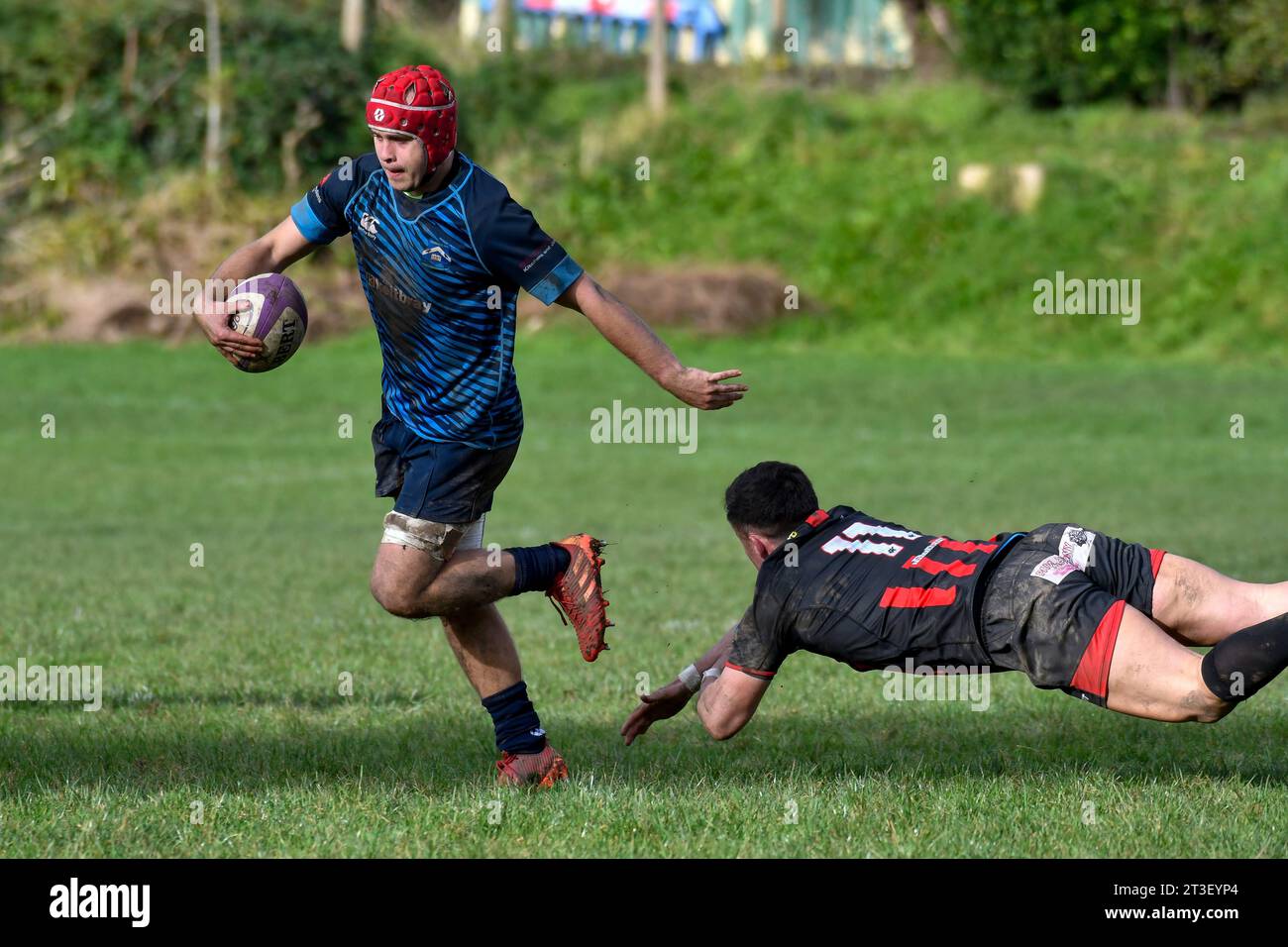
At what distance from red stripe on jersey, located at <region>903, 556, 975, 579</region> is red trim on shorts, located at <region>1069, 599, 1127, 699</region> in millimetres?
445

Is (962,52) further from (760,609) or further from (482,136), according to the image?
(760,609)

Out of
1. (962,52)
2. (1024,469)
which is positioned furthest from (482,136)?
(1024,469)

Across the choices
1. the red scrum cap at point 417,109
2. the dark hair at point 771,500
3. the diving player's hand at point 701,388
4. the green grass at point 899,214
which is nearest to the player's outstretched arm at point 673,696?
the dark hair at point 771,500

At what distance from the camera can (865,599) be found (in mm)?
5465

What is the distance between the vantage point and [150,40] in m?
33.8

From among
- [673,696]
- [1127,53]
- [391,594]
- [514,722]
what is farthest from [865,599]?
[1127,53]

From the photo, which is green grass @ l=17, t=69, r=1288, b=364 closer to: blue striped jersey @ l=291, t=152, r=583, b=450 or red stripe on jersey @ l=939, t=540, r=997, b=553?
red stripe on jersey @ l=939, t=540, r=997, b=553

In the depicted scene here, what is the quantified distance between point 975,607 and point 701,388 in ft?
3.66

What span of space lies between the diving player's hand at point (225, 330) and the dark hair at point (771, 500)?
71.1 inches

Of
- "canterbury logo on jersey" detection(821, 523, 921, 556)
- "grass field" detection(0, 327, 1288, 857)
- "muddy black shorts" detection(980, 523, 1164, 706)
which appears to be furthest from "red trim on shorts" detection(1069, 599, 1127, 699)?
"canterbury logo on jersey" detection(821, 523, 921, 556)

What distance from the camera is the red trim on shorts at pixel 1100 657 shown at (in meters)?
5.14

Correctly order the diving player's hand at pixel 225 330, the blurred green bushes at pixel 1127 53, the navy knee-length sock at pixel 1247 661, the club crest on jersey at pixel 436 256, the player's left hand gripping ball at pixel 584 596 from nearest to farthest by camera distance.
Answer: the navy knee-length sock at pixel 1247 661 < the club crest on jersey at pixel 436 256 < the diving player's hand at pixel 225 330 < the player's left hand gripping ball at pixel 584 596 < the blurred green bushes at pixel 1127 53

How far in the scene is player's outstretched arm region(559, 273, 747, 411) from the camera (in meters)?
5.55

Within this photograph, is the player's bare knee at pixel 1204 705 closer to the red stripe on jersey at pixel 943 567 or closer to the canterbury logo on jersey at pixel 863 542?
the red stripe on jersey at pixel 943 567
